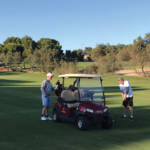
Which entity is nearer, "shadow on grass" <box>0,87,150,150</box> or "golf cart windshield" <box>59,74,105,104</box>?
"shadow on grass" <box>0,87,150,150</box>

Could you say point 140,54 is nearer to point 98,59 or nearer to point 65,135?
point 98,59

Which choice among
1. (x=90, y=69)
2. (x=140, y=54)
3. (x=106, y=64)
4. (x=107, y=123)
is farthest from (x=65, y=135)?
(x=106, y=64)

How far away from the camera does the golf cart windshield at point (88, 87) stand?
344 inches

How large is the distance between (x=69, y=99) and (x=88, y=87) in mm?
714

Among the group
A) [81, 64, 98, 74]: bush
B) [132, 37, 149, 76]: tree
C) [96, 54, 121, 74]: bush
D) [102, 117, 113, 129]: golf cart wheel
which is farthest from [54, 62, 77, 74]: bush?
[102, 117, 113, 129]: golf cart wheel

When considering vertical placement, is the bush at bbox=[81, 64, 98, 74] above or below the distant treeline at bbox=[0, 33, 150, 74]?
below

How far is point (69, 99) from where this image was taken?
8953 mm

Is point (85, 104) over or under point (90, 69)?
under

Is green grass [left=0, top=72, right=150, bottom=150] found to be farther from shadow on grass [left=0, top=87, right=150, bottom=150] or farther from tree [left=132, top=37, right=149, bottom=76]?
tree [left=132, top=37, right=149, bottom=76]

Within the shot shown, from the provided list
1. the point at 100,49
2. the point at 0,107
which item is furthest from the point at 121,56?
the point at 0,107

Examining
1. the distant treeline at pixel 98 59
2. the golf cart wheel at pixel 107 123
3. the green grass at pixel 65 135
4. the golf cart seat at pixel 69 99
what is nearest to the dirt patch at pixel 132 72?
the distant treeline at pixel 98 59

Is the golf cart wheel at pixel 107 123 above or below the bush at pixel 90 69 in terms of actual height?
below

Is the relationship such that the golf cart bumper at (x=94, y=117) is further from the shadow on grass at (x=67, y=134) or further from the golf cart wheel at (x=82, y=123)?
the shadow on grass at (x=67, y=134)

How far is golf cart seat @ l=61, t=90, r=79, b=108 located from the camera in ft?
29.0
